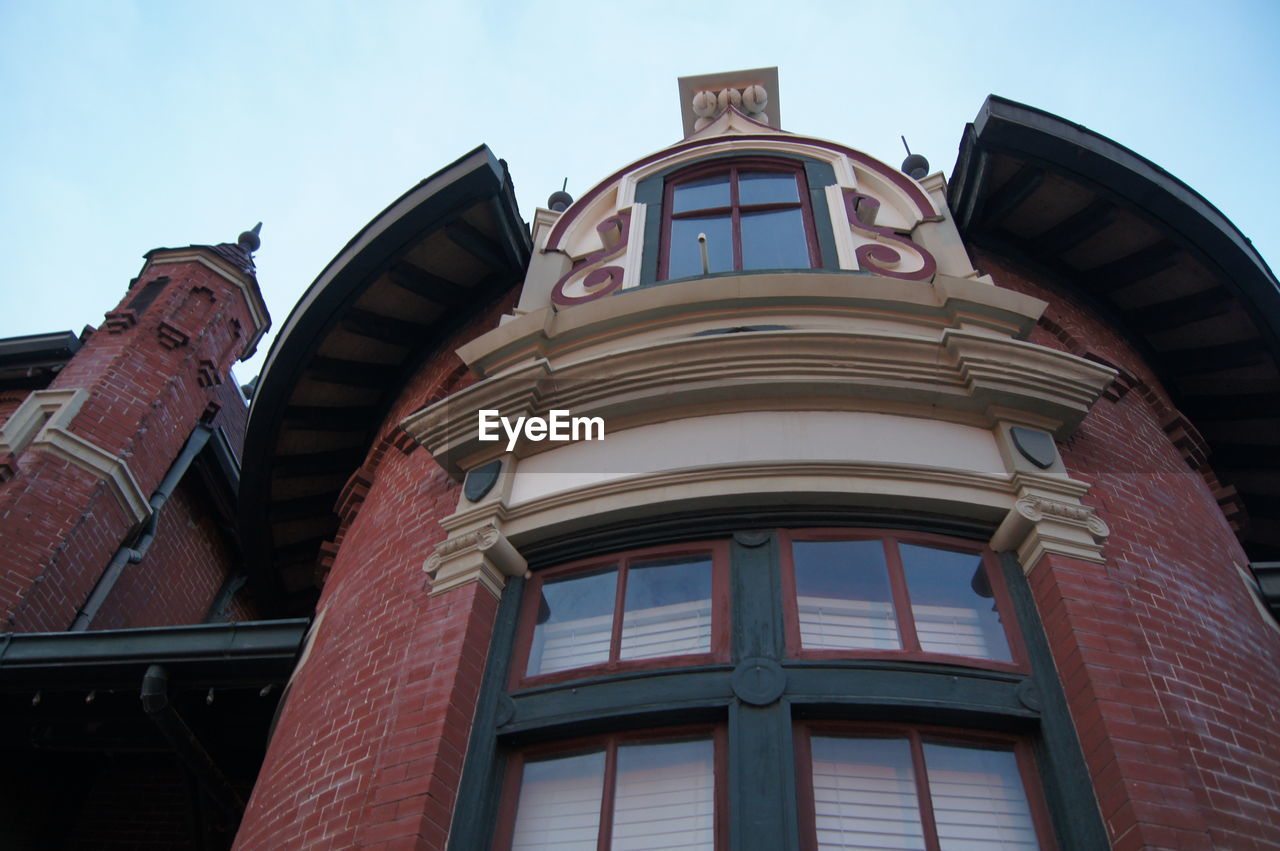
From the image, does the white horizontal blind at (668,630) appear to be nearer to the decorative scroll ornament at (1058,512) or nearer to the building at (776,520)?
the building at (776,520)

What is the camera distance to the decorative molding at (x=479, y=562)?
19.4 feet

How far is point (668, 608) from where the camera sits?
18.1 ft

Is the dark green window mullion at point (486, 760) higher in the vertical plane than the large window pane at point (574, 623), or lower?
lower

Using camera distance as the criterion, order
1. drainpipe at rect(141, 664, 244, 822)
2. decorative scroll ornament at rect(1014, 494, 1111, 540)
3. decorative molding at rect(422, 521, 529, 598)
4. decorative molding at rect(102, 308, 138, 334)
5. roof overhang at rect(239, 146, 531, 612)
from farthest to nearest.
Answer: decorative molding at rect(102, 308, 138, 334) → roof overhang at rect(239, 146, 531, 612) → drainpipe at rect(141, 664, 244, 822) → decorative molding at rect(422, 521, 529, 598) → decorative scroll ornament at rect(1014, 494, 1111, 540)

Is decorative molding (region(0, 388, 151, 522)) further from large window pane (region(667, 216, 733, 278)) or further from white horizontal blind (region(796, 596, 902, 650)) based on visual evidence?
white horizontal blind (region(796, 596, 902, 650))

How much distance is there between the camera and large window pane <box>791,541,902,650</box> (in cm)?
520

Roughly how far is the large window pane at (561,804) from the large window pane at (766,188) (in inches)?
217

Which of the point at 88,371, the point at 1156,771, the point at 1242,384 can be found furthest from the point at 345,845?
the point at 88,371

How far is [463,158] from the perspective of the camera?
28.6 ft

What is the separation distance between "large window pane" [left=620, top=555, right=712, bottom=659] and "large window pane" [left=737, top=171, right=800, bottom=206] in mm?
4295

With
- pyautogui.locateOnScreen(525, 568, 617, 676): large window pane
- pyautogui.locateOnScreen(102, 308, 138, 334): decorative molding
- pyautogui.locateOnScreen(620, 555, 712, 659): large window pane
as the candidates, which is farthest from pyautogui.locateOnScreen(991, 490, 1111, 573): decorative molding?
pyautogui.locateOnScreen(102, 308, 138, 334): decorative molding

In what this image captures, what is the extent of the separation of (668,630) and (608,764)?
2.67 ft

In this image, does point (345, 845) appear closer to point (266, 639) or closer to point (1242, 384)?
point (266, 639)

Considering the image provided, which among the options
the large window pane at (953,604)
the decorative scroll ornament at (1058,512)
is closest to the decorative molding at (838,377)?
the decorative scroll ornament at (1058,512)
